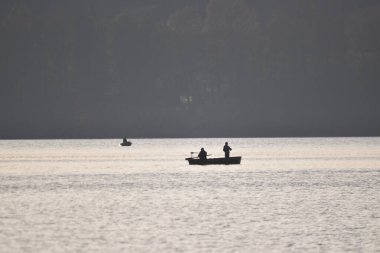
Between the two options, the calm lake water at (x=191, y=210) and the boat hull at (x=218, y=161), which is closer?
the calm lake water at (x=191, y=210)

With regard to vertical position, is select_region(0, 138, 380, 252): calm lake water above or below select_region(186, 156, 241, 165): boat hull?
below

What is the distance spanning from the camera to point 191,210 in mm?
71438

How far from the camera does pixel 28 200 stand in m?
80.6

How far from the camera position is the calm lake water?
55500mm

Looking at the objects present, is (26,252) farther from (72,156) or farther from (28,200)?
(72,156)

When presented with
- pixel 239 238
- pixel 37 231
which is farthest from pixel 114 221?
pixel 239 238

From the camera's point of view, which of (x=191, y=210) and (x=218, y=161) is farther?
(x=218, y=161)

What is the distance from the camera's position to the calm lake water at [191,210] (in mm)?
55500

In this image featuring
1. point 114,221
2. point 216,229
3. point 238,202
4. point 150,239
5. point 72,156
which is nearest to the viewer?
point 150,239

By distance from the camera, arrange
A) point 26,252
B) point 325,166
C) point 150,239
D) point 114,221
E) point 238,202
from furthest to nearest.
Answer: point 325,166
point 238,202
point 114,221
point 150,239
point 26,252

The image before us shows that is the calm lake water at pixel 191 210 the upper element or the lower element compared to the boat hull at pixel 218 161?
lower

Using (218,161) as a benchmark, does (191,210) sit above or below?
below

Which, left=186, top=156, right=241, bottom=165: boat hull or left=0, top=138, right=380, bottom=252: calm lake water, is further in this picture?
left=186, top=156, right=241, bottom=165: boat hull

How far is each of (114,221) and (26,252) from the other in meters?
12.5
